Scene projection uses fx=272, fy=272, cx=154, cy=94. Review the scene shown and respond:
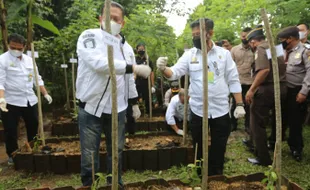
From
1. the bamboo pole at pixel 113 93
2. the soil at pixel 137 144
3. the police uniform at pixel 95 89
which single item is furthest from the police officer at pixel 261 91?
the bamboo pole at pixel 113 93

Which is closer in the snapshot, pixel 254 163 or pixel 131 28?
pixel 254 163

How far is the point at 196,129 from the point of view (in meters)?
2.79

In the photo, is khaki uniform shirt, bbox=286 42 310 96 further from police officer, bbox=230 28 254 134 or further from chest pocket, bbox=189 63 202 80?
chest pocket, bbox=189 63 202 80

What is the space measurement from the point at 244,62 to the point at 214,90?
2.48m

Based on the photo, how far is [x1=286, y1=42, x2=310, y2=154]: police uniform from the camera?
3512 millimetres

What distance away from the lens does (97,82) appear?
2.20 m

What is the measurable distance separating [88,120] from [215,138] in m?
1.30

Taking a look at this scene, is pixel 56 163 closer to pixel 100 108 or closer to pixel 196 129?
pixel 100 108

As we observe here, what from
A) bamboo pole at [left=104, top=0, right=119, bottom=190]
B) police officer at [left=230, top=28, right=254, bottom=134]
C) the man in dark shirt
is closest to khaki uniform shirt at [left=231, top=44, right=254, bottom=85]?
police officer at [left=230, top=28, right=254, bottom=134]

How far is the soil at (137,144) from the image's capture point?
374cm

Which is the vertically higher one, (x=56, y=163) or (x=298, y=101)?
(x=298, y=101)

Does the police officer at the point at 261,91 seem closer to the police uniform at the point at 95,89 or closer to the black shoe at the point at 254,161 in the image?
the black shoe at the point at 254,161

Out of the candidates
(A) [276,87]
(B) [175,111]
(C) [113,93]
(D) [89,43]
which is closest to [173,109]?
(B) [175,111]

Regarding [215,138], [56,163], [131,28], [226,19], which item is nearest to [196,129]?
[215,138]
